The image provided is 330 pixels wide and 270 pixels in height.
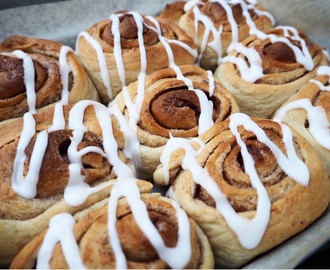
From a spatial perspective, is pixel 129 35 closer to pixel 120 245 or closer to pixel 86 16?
pixel 86 16

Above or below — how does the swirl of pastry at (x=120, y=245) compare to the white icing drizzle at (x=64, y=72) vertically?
below

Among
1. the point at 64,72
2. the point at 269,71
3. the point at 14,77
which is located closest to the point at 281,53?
the point at 269,71

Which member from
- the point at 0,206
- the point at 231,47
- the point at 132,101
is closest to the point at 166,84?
the point at 132,101

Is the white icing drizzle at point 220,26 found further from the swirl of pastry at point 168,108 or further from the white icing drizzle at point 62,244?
the white icing drizzle at point 62,244

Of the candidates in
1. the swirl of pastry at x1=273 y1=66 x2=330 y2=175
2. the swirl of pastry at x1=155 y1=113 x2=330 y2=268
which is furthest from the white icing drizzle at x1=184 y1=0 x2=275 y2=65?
the swirl of pastry at x1=155 y1=113 x2=330 y2=268

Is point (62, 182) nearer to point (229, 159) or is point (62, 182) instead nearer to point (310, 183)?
point (229, 159)

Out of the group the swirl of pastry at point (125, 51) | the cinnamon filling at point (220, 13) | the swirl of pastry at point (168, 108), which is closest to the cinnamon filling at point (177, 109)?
the swirl of pastry at point (168, 108)

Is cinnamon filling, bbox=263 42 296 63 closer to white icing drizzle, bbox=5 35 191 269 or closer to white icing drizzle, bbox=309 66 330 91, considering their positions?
white icing drizzle, bbox=309 66 330 91
